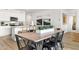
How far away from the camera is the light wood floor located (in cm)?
155

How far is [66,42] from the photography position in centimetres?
158

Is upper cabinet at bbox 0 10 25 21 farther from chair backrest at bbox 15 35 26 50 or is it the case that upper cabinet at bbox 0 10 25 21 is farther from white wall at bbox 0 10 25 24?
chair backrest at bbox 15 35 26 50

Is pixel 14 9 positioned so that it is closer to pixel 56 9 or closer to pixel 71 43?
pixel 56 9

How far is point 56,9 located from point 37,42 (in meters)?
0.53

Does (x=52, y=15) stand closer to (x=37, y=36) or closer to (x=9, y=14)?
(x=37, y=36)

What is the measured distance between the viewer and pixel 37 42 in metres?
1.53

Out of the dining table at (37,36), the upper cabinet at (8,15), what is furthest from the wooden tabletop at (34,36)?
the upper cabinet at (8,15)

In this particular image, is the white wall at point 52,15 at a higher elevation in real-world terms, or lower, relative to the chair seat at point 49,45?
higher

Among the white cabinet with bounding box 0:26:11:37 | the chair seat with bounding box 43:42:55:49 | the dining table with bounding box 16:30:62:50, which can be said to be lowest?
the chair seat with bounding box 43:42:55:49

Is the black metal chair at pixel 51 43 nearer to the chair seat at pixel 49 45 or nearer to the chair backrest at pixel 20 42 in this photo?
the chair seat at pixel 49 45

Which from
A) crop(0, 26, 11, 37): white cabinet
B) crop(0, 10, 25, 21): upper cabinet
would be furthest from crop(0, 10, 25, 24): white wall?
crop(0, 26, 11, 37): white cabinet

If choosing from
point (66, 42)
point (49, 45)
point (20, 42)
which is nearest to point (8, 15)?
point (20, 42)

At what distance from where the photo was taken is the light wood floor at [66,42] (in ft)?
5.08
